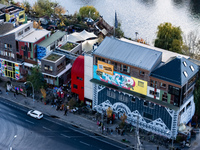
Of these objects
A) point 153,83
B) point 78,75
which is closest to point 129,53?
point 153,83

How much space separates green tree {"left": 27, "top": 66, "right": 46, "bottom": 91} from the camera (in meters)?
114

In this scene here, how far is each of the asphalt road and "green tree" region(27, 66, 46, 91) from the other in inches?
348

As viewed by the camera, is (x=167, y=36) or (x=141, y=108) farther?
(x=167, y=36)

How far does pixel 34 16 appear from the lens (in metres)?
169

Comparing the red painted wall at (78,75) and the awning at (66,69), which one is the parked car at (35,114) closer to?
the red painted wall at (78,75)

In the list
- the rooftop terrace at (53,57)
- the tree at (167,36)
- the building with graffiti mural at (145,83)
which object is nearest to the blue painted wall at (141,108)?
the building with graffiti mural at (145,83)

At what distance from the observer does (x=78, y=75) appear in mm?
109000

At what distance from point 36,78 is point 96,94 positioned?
61.5ft

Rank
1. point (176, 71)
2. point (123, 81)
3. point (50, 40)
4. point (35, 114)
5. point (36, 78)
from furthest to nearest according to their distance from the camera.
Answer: point (50, 40) → point (36, 78) → point (35, 114) → point (123, 81) → point (176, 71)

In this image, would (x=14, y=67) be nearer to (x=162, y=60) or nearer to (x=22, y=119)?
(x=22, y=119)

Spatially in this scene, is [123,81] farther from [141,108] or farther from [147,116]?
[147,116]

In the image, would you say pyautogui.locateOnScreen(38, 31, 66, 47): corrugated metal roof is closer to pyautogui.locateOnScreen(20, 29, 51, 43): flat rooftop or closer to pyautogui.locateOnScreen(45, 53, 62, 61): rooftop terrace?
pyautogui.locateOnScreen(20, 29, 51, 43): flat rooftop

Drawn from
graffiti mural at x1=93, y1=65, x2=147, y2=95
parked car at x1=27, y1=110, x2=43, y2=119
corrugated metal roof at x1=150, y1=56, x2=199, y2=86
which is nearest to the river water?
graffiti mural at x1=93, y1=65, x2=147, y2=95

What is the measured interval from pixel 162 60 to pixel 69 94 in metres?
28.6
